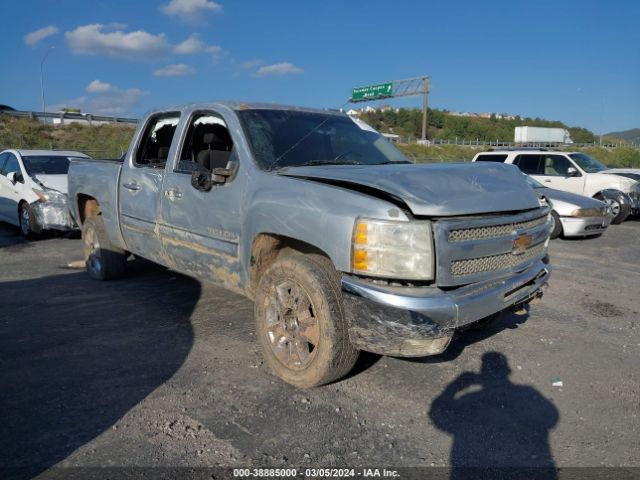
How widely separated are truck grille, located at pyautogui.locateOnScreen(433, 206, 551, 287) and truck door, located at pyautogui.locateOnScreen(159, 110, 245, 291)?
156 cm

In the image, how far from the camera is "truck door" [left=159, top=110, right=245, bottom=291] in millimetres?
3766

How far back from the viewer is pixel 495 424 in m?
2.89

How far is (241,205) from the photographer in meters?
3.63

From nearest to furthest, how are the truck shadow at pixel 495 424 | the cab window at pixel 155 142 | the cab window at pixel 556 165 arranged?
1. the truck shadow at pixel 495 424
2. the cab window at pixel 155 142
3. the cab window at pixel 556 165

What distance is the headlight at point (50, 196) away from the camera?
862cm

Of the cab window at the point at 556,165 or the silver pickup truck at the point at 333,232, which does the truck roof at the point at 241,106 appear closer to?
the silver pickup truck at the point at 333,232

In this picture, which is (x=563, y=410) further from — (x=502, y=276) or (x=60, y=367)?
(x=60, y=367)

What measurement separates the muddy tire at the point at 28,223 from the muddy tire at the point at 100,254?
10.9 ft

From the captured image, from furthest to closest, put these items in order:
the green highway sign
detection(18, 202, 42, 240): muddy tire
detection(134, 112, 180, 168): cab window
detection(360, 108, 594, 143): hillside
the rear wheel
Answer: detection(360, 108, 594, 143): hillside
the green highway sign
the rear wheel
detection(18, 202, 42, 240): muddy tire
detection(134, 112, 180, 168): cab window

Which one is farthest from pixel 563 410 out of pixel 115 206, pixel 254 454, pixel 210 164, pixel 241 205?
pixel 115 206

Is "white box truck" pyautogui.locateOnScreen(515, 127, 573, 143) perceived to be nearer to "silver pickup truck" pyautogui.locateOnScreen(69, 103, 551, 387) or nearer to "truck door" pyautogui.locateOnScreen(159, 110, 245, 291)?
"silver pickup truck" pyautogui.locateOnScreen(69, 103, 551, 387)

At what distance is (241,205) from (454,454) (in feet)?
7.07

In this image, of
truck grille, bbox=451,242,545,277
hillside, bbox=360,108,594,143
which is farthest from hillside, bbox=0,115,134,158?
hillside, bbox=360,108,594,143

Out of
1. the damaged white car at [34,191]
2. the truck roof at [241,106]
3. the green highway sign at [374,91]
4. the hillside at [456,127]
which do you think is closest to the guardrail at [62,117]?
the green highway sign at [374,91]
